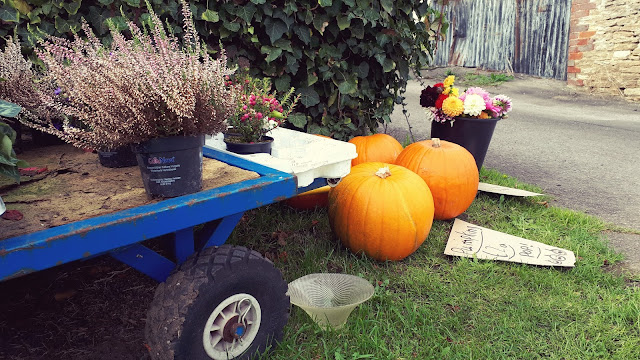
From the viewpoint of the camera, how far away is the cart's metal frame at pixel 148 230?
1.18 metres

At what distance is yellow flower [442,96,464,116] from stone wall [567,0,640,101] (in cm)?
606

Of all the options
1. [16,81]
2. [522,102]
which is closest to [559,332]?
[16,81]

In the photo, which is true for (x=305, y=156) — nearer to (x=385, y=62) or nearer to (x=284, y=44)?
(x=284, y=44)

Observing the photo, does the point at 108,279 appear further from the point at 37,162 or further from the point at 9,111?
the point at 9,111

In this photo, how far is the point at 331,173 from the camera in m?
2.04

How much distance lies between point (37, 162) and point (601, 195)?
3831 millimetres

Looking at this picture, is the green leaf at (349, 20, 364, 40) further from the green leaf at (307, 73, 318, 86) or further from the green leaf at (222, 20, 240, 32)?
the green leaf at (222, 20, 240, 32)

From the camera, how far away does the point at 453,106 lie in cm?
353

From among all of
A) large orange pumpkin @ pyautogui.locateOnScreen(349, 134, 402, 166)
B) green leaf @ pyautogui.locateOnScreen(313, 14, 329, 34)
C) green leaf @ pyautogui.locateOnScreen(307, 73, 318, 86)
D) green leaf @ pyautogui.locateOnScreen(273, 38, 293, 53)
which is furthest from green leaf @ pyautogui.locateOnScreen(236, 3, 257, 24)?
large orange pumpkin @ pyautogui.locateOnScreen(349, 134, 402, 166)

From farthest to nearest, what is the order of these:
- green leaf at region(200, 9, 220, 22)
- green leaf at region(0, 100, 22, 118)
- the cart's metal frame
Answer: green leaf at region(200, 9, 220, 22), green leaf at region(0, 100, 22, 118), the cart's metal frame

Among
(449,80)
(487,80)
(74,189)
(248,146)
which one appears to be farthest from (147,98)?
(487,80)

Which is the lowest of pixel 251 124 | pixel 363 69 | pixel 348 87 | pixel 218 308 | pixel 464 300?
pixel 464 300

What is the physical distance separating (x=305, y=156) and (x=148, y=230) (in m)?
0.83

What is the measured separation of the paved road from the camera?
11.4 feet
